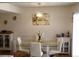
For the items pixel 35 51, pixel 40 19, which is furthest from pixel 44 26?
pixel 35 51

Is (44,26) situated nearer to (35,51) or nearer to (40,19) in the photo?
(40,19)

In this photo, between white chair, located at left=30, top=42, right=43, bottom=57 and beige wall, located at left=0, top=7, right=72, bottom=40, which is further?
white chair, located at left=30, top=42, right=43, bottom=57

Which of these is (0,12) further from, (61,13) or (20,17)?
(61,13)

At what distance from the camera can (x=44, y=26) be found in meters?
1.45

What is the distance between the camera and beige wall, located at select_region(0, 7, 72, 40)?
52.9 inches

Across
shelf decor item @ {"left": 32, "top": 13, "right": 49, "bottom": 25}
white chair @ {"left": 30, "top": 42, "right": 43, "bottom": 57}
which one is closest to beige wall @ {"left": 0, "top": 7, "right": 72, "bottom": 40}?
shelf decor item @ {"left": 32, "top": 13, "right": 49, "bottom": 25}

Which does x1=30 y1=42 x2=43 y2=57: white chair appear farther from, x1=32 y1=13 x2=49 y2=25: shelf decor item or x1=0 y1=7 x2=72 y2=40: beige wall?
x1=32 y1=13 x2=49 y2=25: shelf decor item

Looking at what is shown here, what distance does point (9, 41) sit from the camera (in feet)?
5.56

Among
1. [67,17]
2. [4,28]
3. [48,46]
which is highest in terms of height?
[67,17]

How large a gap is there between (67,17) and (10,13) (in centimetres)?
63

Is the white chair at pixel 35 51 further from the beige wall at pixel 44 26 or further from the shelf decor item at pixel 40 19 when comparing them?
the shelf decor item at pixel 40 19

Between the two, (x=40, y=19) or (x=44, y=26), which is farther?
(x=40, y=19)

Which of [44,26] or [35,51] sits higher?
[44,26]

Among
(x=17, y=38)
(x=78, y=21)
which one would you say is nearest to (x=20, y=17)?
(x=17, y=38)
